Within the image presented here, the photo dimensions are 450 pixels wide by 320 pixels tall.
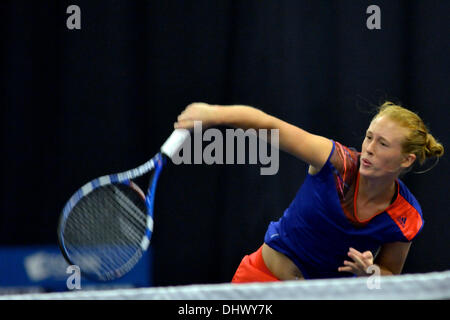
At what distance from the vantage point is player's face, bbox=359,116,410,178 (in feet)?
6.51

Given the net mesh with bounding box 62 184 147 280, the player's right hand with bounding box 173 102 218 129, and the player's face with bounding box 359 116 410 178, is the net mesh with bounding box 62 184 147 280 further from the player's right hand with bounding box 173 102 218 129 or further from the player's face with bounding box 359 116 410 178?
the player's face with bounding box 359 116 410 178

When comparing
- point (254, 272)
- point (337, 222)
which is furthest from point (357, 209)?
point (254, 272)

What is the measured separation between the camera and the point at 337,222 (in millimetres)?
2027

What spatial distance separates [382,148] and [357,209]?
0.20m

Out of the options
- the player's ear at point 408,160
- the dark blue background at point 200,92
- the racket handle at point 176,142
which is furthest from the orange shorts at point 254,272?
the dark blue background at point 200,92

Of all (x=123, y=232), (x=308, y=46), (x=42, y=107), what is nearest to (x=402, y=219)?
(x=123, y=232)

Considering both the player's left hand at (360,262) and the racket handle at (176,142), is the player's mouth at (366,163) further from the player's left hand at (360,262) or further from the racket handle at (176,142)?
the racket handle at (176,142)

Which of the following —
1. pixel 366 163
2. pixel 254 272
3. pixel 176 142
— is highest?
pixel 176 142

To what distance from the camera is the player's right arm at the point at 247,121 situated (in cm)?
171

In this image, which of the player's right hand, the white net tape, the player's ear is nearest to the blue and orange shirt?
the player's ear

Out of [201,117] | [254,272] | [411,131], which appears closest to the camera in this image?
[201,117]

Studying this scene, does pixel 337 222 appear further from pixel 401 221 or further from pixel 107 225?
pixel 107 225
